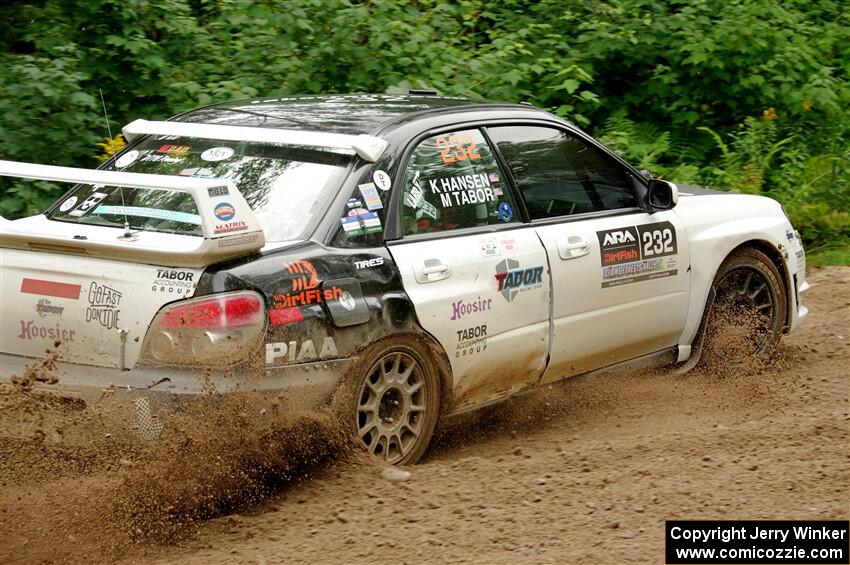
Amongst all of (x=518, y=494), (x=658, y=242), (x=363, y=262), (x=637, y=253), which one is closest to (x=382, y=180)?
(x=363, y=262)

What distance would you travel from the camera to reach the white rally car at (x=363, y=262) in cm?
454

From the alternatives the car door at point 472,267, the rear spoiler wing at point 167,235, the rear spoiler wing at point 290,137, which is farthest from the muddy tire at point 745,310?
the rear spoiler wing at point 167,235

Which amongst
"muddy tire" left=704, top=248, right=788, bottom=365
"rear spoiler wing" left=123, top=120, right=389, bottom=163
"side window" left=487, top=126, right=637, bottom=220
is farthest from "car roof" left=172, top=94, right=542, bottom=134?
"muddy tire" left=704, top=248, right=788, bottom=365

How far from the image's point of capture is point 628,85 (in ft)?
37.9

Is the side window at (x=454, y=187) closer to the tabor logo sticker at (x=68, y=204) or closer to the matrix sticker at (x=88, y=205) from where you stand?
the matrix sticker at (x=88, y=205)

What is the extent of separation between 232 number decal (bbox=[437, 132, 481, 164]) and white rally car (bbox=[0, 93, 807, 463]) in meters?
0.01

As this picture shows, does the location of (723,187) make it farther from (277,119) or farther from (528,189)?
(277,119)

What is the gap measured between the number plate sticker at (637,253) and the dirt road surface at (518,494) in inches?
25.0

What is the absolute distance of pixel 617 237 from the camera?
615 centimetres

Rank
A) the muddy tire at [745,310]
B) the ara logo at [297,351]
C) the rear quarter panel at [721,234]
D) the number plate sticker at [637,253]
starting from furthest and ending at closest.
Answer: the muddy tire at [745,310] → the rear quarter panel at [721,234] → the number plate sticker at [637,253] → the ara logo at [297,351]

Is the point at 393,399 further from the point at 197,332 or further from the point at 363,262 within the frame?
the point at 197,332

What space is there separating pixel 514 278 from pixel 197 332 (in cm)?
172

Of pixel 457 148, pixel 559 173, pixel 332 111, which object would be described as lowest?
pixel 559 173

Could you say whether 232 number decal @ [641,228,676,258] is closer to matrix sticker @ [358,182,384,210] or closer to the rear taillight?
matrix sticker @ [358,182,384,210]
